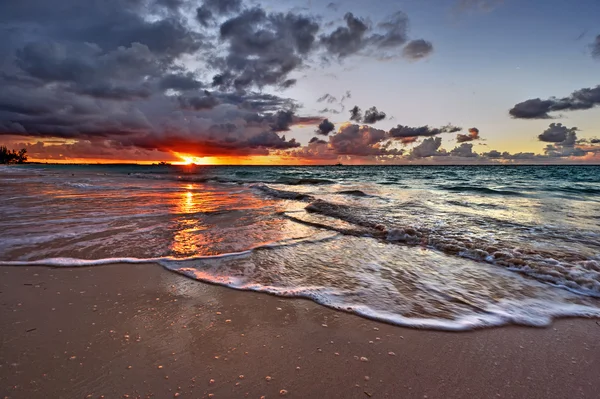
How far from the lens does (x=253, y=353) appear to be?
254cm

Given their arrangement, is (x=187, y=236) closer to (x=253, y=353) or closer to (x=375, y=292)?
(x=375, y=292)

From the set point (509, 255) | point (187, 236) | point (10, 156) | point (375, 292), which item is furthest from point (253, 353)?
point (10, 156)

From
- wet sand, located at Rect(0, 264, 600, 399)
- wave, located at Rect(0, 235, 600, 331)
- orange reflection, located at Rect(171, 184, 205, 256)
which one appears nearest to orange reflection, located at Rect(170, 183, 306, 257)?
orange reflection, located at Rect(171, 184, 205, 256)

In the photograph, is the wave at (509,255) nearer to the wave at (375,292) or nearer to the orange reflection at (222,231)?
the wave at (375,292)

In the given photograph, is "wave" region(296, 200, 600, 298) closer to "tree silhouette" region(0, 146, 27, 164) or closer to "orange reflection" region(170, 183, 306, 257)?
"orange reflection" region(170, 183, 306, 257)

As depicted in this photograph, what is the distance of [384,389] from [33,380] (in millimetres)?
2525

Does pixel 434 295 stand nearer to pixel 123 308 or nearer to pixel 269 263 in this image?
pixel 269 263

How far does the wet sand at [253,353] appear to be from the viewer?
2.16m

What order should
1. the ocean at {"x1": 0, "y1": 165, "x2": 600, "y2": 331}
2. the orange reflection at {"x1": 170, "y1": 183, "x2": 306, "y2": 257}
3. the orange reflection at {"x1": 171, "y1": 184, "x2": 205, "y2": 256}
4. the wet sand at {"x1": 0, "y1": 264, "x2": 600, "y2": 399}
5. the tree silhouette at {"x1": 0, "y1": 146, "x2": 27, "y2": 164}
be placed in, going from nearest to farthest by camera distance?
the wet sand at {"x1": 0, "y1": 264, "x2": 600, "y2": 399} → the ocean at {"x1": 0, "y1": 165, "x2": 600, "y2": 331} → the orange reflection at {"x1": 171, "y1": 184, "x2": 205, "y2": 256} → the orange reflection at {"x1": 170, "y1": 183, "x2": 306, "y2": 257} → the tree silhouette at {"x1": 0, "y1": 146, "x2": 27, "y2": 164}

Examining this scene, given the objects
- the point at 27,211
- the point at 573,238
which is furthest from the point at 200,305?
the point at 27,211

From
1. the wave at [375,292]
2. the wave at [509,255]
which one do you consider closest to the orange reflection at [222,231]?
the wave at [375,292]

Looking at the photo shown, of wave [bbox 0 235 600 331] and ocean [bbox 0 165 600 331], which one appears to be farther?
ocean [bbox 0 165 600 331]

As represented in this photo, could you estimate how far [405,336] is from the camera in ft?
9.55

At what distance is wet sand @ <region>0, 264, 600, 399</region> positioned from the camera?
2.16 metres
